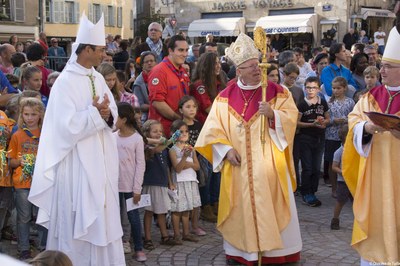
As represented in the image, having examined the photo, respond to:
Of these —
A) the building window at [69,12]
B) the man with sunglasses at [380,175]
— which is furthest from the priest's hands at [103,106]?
the building window at [69,12]

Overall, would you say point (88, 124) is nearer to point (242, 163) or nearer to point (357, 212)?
point (242, 163)

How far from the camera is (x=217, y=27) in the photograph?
107 ft

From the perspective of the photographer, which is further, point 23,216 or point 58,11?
point 58,11

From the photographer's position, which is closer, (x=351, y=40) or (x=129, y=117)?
(x=129, y=117)

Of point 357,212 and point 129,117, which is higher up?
point 129,117

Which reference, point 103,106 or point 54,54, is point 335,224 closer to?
point 103,106

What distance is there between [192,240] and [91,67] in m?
2.43

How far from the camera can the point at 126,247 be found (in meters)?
6.33

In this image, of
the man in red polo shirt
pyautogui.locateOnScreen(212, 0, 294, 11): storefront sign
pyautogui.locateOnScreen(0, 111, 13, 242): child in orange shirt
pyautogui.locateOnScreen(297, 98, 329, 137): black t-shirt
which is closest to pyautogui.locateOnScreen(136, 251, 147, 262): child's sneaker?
pyautogui.locateOnScreen(0, 111, 13, 242): child in orange shirt

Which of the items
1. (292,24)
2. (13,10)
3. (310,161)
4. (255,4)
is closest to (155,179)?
(310,161)

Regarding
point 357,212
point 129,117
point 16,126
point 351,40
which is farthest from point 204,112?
point 351,40

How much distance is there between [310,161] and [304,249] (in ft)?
7.71

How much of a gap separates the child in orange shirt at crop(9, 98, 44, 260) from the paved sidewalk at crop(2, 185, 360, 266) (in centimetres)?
37

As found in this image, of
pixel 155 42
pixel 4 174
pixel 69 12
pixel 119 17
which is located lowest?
pixel 4 174
